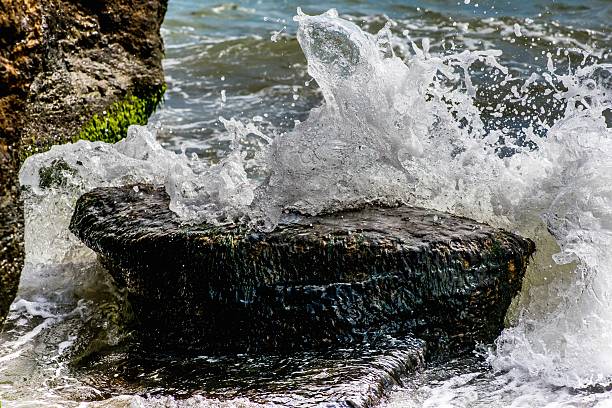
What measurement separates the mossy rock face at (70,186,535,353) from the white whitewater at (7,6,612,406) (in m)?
0.16

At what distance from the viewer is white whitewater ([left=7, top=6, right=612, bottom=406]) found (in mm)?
3773

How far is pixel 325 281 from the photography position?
3605 millimetres

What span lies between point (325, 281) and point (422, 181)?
0.89m

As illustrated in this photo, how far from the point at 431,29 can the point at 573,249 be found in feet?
22.2

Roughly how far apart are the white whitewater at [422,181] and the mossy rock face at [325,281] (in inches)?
6.1

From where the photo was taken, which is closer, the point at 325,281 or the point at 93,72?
the point at 325,281

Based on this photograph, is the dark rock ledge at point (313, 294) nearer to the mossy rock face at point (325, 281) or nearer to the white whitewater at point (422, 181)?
the mossy rock face at point (325, 281)

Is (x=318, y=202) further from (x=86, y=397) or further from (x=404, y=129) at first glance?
(x=86, y=397)

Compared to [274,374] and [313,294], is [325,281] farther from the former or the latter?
[274,374]

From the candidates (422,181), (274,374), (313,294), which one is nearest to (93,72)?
(422,181)

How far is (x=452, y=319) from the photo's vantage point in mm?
3689

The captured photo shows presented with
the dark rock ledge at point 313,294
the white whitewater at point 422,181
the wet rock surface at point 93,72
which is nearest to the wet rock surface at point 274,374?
the dark rock ledge at point 313,294

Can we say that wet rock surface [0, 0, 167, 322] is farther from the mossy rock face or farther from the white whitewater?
the mossy rock face

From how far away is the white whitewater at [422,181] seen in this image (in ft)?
12.4
